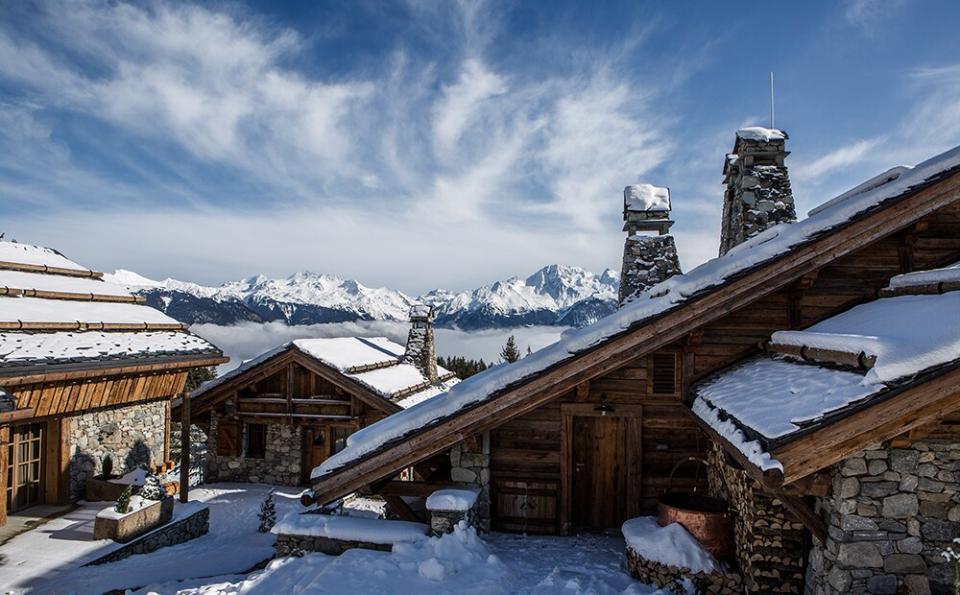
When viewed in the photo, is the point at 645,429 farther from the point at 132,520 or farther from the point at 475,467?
the point at 132,520

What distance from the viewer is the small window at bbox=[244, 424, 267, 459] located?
18812 mm

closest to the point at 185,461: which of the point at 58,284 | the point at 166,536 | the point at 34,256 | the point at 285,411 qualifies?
the point at 166,536

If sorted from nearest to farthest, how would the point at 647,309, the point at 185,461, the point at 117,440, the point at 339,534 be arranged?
the point at 647,309, the point at 339,534, the point at 185,461, the point at 117,440

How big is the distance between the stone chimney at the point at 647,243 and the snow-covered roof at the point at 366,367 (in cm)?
922

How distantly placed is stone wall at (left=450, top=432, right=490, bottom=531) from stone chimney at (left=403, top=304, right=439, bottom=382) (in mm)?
15203

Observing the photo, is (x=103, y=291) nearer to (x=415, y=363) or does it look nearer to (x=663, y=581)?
(x=415, y=363)

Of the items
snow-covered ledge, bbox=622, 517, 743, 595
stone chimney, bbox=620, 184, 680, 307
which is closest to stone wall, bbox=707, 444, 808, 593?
snow-covered ledge, bbox=622, 517, 743, 595

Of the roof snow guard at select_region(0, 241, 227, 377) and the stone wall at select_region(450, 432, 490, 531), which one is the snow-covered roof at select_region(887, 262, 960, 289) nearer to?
the stone wall at select_region(450, 432, 490, 531)

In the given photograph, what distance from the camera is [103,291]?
1541cm

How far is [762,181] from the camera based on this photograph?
10961mm

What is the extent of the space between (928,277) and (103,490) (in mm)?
17243

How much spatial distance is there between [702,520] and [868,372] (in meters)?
2.96

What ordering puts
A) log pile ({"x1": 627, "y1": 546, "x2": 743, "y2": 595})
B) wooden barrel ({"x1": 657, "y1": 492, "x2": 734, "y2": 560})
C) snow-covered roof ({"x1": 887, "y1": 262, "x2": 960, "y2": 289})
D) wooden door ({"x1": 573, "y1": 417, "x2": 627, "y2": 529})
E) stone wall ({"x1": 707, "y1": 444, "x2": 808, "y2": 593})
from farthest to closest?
wooden door ({"x1": 573, "y1": 417, "x2": 627, "y2": 529}) → wooden barrel ({"x1": 657, "y1": 492, "x2": 734, "y2": 560}) → log pile ({"x1": 627, "y1": 546, "x2": 743, "y2": 595}) → snow-covered roof ({"x1": 887, "y1": 262, "x2": 960, "y2": 289}) → stone wall ({"x1": 707, "y1": 444, "x2": 808, "y2": 593})

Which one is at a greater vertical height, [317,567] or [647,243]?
[647,243]
